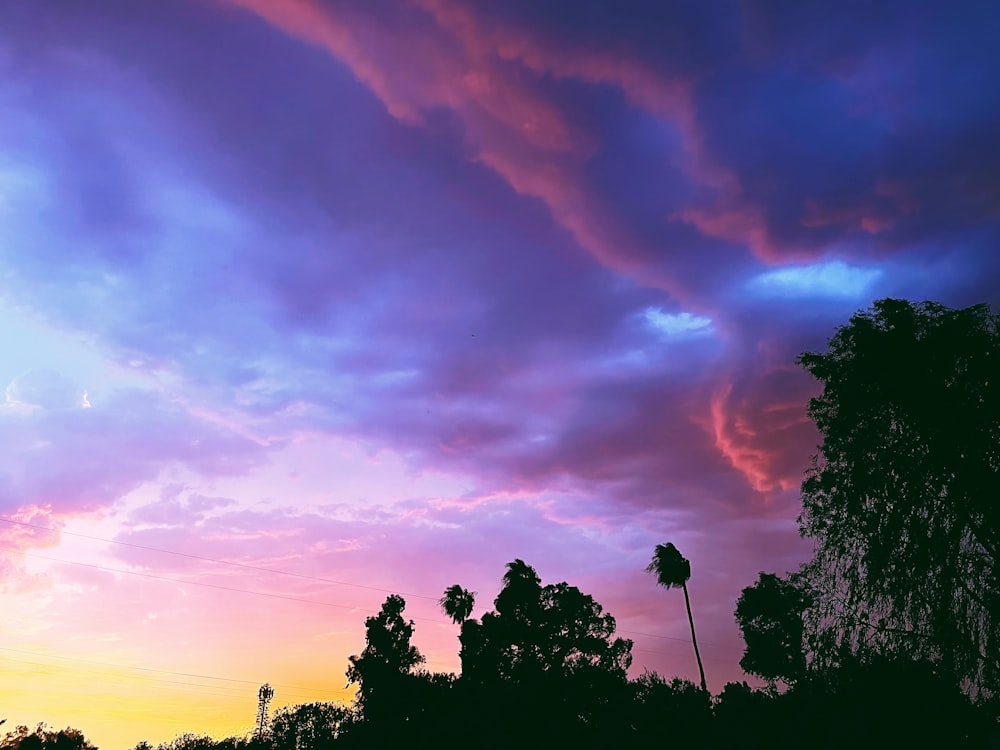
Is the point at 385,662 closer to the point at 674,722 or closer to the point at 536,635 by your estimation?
the point at 536,635

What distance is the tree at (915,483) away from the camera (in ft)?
81.2

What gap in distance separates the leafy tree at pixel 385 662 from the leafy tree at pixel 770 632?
143ft

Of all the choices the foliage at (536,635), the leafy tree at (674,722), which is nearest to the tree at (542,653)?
the foliage at (536,635)

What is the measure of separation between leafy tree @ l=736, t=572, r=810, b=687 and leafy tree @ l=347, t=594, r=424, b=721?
43441 mm

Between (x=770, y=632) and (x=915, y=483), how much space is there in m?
63.0

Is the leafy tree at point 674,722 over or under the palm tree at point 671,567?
under

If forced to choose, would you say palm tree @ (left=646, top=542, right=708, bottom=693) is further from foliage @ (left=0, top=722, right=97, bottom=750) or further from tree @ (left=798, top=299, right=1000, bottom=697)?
foliage @ (left=0, top=722, right=97, bottom=750)

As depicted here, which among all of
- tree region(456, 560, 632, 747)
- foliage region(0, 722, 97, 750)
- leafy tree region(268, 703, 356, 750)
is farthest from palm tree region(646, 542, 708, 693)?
foliage region(0, 722, 97, 750)

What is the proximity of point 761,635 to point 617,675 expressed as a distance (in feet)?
77.3

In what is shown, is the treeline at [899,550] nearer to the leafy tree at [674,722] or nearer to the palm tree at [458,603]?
the leafy tree at [674,722]

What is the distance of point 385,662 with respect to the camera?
74.0 m

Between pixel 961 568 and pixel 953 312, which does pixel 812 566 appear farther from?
pixel 953 312

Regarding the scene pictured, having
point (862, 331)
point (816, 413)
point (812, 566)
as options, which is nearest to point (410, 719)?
point (812, 566)

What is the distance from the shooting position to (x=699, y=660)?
55688 mm
